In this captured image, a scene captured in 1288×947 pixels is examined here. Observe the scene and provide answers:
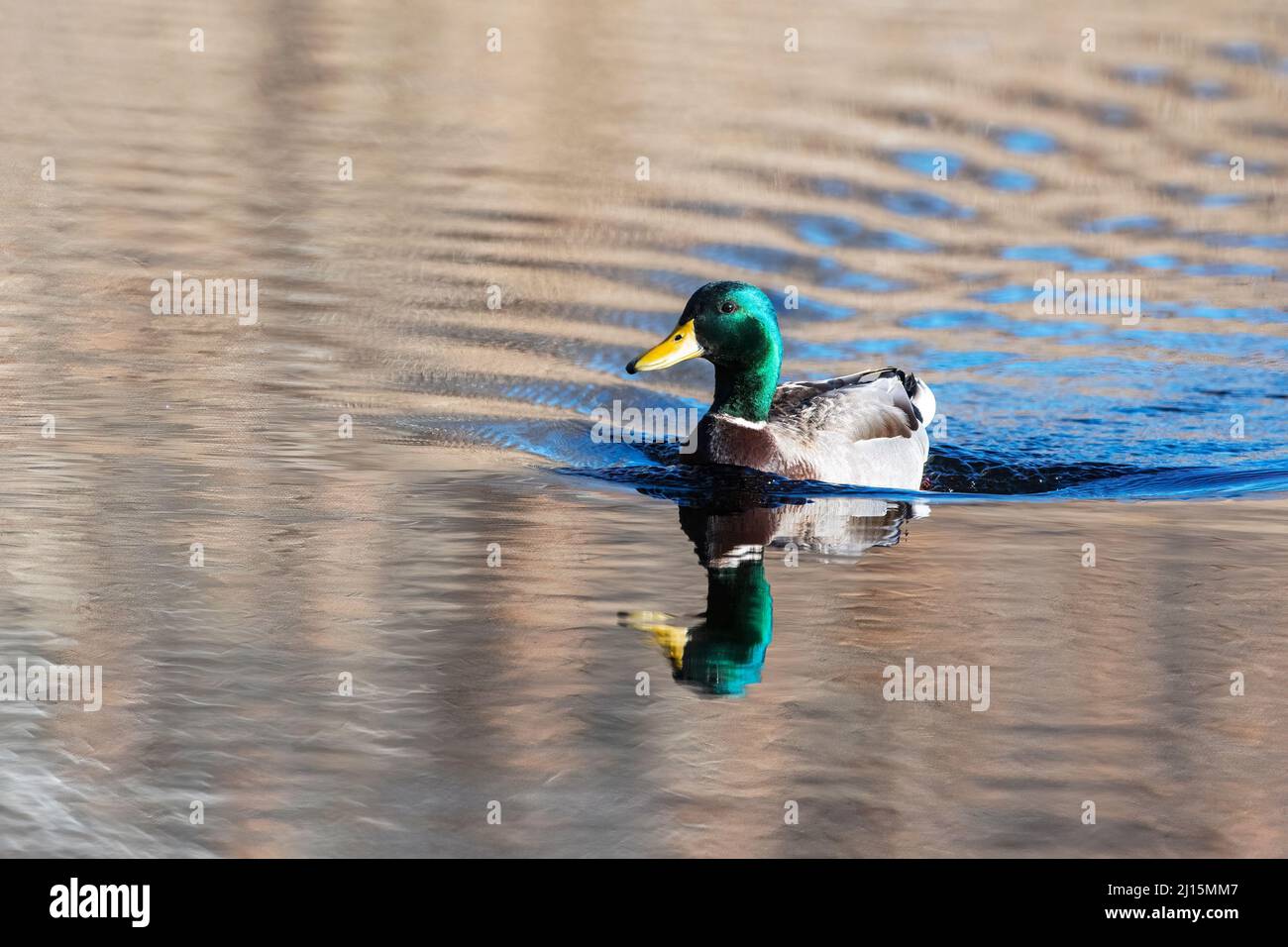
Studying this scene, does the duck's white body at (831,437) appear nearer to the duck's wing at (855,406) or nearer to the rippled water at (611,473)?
the duck's wing at (855,406)

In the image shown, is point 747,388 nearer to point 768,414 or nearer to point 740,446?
point 768,414

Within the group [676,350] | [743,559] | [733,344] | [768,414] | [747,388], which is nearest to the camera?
[743,559]

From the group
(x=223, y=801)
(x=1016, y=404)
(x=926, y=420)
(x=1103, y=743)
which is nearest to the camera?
(x=223, y=801)

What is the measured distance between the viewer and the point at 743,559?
9.42 m

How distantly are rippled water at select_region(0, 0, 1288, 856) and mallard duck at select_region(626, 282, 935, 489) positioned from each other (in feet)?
0.81

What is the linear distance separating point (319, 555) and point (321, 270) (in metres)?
6.58

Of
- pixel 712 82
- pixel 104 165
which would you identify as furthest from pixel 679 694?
pixel 712 82

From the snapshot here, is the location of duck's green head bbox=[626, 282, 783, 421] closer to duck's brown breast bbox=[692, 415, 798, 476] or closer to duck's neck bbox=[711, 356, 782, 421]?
duck's neck bbox=[711, 356, 782, 421]

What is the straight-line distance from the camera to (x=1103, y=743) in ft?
23.3

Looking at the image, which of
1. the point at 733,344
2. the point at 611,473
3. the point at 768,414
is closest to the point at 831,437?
the point at 768,414

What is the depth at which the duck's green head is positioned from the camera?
36.2ft

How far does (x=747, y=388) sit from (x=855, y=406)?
2.17 ft

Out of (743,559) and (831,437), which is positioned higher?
(831,437)
